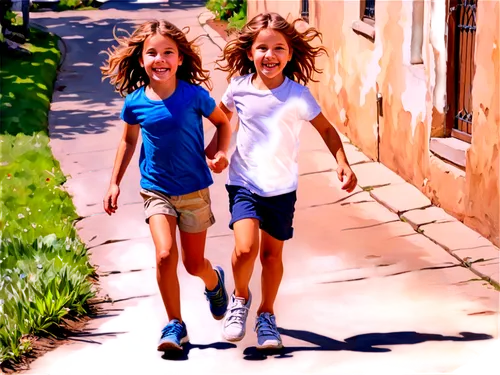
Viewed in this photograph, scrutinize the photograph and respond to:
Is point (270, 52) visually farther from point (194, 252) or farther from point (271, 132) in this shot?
point (194, 252)

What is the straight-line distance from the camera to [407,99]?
8953 millimetres

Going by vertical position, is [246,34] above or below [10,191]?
above

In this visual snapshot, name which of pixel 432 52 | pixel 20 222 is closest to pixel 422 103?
pixel 432 52

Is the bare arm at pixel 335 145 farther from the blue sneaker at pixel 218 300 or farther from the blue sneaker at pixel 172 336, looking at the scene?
the blue sneaker at pixel 172 336

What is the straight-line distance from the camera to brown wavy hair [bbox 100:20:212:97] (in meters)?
5.18

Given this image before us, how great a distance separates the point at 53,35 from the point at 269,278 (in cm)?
1509

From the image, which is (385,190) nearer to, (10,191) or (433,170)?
(433,170)

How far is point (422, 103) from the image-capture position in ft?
28.2

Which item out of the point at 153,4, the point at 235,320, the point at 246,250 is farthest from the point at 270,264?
the point at 153,4

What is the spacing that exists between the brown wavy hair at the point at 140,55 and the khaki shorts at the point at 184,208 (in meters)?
0.61

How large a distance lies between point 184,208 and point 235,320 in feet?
2.25

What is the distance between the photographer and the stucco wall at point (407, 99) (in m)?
7.12

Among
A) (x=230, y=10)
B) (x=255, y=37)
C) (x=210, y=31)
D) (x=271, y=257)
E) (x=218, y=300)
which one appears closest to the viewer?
(x=255, y=37)

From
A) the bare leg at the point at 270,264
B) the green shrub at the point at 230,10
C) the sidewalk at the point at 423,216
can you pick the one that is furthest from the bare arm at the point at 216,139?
the green shrub at the point at 230,10
